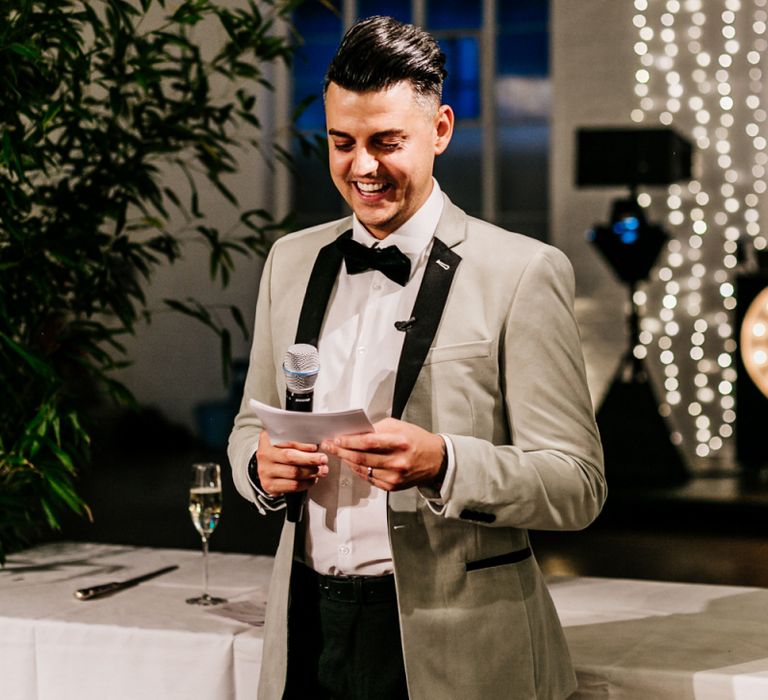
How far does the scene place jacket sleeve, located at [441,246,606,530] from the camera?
1.33 m

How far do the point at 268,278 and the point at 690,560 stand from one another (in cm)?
392

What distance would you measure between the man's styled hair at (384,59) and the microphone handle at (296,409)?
15.4 inches

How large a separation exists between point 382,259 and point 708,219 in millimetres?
6246

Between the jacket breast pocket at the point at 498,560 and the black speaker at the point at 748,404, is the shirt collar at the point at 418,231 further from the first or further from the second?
the black speaker at the point at 748,404

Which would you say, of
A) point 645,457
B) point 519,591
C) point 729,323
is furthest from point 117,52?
point 729,323

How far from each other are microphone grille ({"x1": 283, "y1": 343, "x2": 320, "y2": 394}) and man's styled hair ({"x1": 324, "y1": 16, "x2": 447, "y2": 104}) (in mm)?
335

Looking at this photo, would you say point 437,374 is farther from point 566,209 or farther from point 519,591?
point 566,209

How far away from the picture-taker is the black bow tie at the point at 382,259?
1.47m

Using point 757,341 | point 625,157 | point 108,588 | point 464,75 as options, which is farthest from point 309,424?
point 464,75

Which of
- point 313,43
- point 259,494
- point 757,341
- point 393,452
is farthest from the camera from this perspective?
point 313,43

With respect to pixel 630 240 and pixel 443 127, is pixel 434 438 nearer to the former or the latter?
pixel 443 127

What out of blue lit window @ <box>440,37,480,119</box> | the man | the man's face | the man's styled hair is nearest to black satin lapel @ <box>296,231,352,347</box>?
the man

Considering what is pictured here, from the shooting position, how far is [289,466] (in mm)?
1335

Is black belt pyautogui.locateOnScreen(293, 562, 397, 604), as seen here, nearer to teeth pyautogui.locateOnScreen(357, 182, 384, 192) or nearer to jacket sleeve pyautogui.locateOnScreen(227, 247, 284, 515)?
jacket sleeve pyautogui.locateOnScreen(227, 247, 284, 515)
